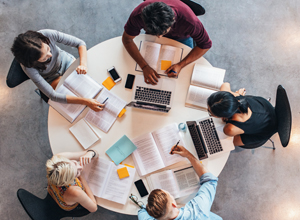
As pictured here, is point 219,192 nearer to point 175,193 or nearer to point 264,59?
point 175,193

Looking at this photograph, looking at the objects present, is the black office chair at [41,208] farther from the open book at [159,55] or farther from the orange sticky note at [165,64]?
the orange sticky note at [165,64]

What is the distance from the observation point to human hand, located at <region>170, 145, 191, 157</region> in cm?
181

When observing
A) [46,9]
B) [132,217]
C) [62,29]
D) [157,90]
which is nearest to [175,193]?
[157,90]

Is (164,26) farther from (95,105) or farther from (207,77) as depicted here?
(95,105)

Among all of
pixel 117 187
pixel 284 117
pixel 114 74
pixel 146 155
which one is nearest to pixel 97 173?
pixel 117 187

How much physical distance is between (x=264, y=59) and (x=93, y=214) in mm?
2974

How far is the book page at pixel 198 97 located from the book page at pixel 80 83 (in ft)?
2.67

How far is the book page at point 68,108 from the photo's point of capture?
6.23 ft

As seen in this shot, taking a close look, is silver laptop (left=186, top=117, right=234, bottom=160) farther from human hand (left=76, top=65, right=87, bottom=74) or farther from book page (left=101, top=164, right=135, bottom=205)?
human hand (left=76, top=65, right=87, bottom=74)

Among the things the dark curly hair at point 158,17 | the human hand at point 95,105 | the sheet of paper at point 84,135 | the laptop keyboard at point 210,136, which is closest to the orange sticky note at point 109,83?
the human hand at point 95,105

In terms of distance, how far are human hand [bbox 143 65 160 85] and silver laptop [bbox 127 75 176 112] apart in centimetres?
4

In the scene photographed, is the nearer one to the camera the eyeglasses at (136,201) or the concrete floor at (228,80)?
the eyeglasses at (136,201)

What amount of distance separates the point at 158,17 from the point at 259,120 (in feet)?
3.84

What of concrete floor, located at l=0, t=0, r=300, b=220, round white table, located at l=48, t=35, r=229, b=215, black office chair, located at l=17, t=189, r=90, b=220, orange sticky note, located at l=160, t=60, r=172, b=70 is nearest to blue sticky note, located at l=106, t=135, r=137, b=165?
round white table, located at l=48, t=35, r=229, b=215
